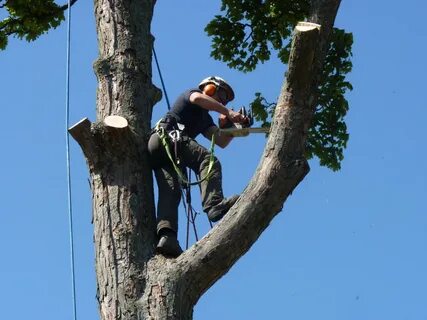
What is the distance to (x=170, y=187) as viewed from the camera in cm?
575

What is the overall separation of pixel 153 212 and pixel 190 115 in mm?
1011

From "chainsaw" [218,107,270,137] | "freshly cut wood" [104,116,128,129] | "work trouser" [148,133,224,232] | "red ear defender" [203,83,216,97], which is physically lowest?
"work trouser" [148,133,224,232]

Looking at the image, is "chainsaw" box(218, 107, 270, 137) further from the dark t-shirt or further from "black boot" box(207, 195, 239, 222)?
"black boot" box(207, 195, 239, 222)

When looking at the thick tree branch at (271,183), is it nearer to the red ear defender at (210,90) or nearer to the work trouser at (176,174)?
the work trouser at (176,174)

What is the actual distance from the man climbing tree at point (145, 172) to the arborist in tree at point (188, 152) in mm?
94

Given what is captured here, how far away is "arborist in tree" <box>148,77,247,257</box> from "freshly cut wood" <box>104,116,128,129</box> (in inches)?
8.6

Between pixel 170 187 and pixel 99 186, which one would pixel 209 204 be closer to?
pixel 170 187

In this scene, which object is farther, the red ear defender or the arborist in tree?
the red ear defender

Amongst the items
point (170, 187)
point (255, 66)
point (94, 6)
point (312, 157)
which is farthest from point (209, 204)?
point (255, 66)

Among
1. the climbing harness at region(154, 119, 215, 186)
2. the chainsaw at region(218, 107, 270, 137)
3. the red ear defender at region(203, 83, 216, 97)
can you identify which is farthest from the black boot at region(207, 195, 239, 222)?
the red ear defender at region(203, 83, 216, 97)

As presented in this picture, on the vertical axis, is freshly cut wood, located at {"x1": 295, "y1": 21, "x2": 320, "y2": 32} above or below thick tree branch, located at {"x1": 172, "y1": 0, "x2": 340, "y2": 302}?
above

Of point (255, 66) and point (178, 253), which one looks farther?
point (255, 66)

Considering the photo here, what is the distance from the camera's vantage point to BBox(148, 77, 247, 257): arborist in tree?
5559mm

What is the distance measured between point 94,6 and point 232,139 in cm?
139
